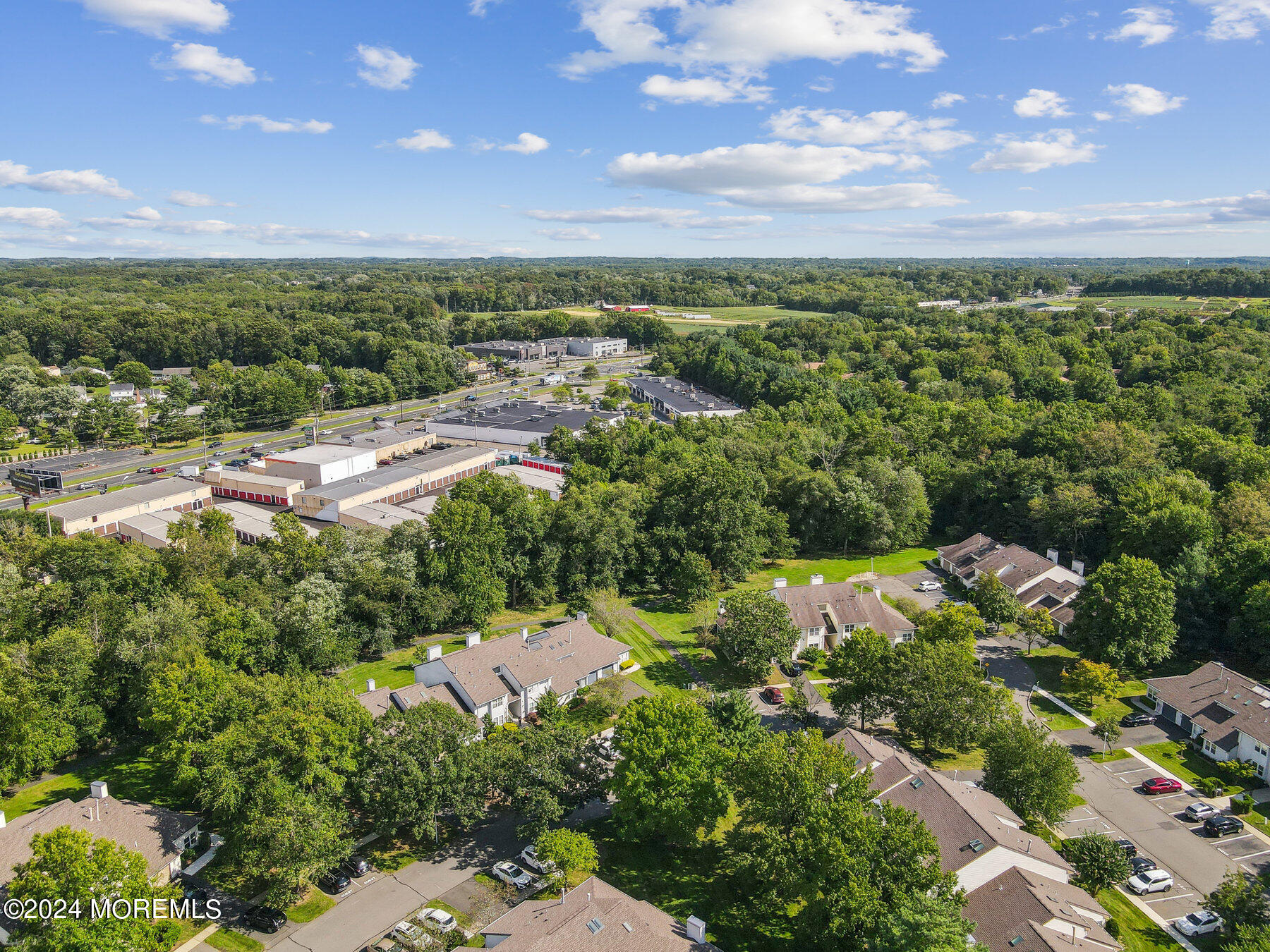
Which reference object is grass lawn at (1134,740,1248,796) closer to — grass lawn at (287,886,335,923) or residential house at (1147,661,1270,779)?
residential house at (1147,661,1270,779)

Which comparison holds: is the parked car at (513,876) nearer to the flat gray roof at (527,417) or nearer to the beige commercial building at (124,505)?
the beige commercial building at (124,505)

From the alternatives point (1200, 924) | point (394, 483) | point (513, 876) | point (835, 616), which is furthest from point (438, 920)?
point (394, 483)

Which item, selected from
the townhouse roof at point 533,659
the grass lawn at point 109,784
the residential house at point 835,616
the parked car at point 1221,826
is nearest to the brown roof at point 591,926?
the townhouse roof at point 533,659

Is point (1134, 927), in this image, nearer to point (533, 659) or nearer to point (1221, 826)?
point (1221, 826)

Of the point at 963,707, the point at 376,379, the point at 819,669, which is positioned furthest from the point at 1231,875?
the point at 376,379

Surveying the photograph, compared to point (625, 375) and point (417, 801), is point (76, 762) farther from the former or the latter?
point (625, 375)

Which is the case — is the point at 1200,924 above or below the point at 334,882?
above

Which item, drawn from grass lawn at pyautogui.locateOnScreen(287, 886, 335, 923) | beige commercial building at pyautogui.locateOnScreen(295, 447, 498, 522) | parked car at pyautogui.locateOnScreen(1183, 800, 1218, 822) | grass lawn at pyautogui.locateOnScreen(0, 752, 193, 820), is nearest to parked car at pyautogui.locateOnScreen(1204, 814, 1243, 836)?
parked car at pyautogui.locateOnScreen(1183, 800, 1218, 822)
